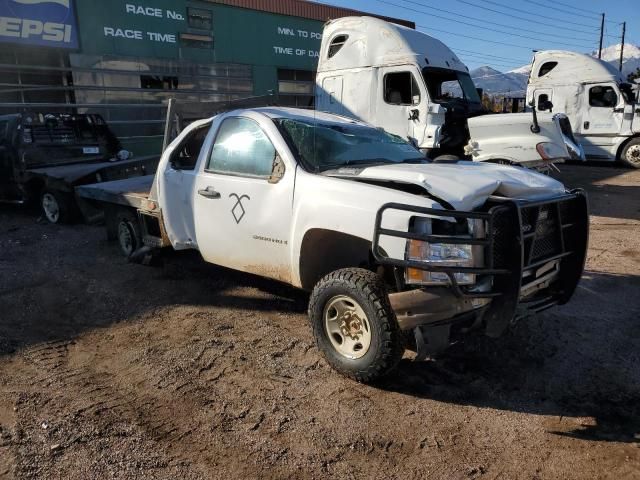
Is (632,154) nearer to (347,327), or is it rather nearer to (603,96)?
(603,96)

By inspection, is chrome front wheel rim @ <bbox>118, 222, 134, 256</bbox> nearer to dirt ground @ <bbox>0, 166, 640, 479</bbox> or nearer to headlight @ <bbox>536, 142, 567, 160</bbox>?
dirt ground @ <bbox>0, 166, 640, 479</bbox>

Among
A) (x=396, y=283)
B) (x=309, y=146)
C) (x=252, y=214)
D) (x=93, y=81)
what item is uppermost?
(x=93, y=81)

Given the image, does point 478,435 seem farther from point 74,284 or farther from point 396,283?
point 74,284

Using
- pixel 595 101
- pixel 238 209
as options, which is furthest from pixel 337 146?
pixel 595 101

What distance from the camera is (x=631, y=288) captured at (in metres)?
5.29

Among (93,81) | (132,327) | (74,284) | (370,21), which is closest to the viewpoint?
(132,327)

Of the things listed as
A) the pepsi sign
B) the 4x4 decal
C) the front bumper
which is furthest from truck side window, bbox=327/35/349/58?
the front bumper

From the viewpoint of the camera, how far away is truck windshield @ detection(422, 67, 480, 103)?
998cm

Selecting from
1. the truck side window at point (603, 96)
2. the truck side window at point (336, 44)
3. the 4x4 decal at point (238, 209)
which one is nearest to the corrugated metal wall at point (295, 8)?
the truck side window at point (336, 44)

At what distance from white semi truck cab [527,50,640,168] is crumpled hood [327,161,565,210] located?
12317 millimetres

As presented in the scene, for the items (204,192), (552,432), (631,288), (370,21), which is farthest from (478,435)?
(370,21)

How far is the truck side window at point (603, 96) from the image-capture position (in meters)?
15.0

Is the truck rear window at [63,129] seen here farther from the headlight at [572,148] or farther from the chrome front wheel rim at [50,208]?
the headlight at [572,148]

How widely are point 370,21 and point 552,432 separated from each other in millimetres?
9374
